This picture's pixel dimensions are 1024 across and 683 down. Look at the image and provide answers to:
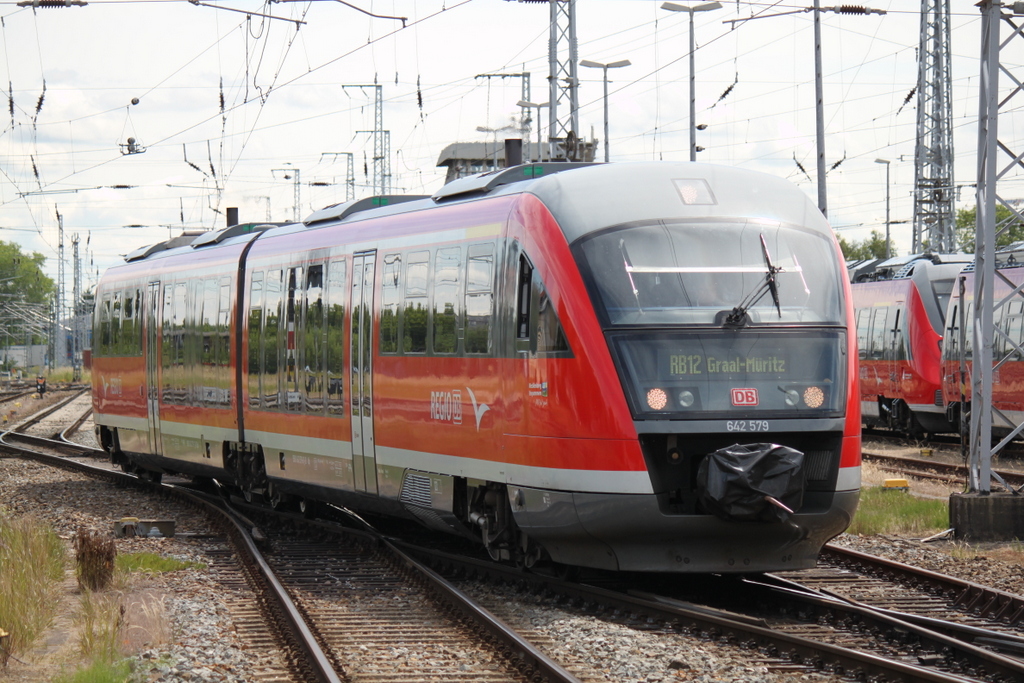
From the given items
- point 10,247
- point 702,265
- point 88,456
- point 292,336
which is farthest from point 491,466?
point 10,247

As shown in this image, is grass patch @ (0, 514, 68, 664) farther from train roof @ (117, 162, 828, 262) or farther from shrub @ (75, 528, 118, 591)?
train roof @ (117, 162, 828, 262)

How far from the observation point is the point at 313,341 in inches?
→ 577

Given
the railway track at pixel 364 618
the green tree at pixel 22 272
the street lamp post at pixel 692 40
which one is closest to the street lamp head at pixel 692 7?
the street lamp post at pixel 692 40

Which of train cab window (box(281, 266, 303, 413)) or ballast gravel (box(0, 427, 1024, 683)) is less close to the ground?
train cab window (box(281, 266, 303, 413))

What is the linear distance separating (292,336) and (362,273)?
2.07 m

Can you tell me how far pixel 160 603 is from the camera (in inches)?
408

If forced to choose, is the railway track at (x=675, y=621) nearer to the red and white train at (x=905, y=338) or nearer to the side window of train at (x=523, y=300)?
the side window of train at (x=523, y=300)

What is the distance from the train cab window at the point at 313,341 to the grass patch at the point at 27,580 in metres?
2.96

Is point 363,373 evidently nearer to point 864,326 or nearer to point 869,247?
point 864,326

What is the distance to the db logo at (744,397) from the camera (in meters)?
9.72

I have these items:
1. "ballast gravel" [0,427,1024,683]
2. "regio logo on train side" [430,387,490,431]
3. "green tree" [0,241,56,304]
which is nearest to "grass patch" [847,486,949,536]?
"ballast gravel" [0,427,1024,683]

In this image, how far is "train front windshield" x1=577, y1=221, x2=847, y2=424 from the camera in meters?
9.69

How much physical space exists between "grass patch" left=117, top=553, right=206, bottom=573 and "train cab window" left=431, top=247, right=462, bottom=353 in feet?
10.7

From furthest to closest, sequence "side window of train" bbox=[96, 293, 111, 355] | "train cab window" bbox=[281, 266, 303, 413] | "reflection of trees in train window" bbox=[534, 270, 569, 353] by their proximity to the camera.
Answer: "side window of train" bbox=[96, 293, 111, 355], "train cab window" bbox=[281, 266, 303, 413], "reflection of trees in train window" bbox=[534, 270, 569, 353]
